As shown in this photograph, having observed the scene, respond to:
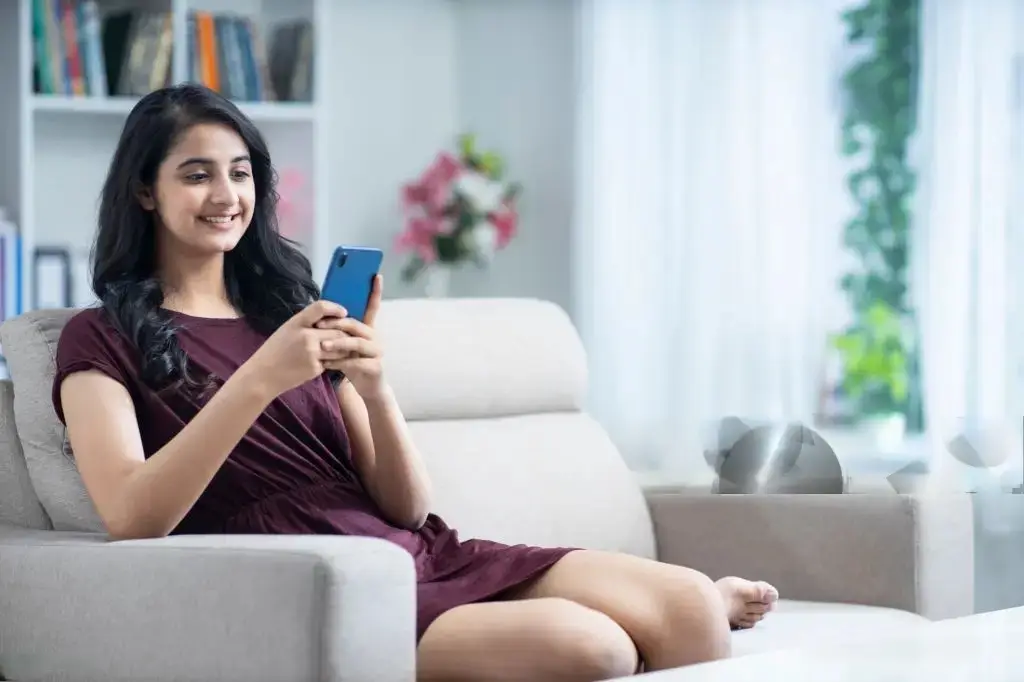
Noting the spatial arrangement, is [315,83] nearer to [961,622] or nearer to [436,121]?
[436,121]

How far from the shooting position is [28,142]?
3.90 m

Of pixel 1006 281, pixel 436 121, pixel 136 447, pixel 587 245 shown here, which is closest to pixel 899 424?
pixel 1006 281

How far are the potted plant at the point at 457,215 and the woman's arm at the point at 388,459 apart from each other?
2416 mm

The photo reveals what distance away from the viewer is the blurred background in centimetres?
340

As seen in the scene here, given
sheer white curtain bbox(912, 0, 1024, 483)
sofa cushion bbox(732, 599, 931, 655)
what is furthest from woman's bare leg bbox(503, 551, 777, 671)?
sheer white curtain bbox(912, 0, 1024, 483)

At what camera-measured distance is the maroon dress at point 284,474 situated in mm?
1735

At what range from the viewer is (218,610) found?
57.4 inches

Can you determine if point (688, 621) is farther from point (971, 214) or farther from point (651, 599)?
point (971, 214)

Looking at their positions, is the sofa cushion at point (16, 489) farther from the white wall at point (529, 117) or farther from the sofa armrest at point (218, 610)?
the white wall at point (529, 117)

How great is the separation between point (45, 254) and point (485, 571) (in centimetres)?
249

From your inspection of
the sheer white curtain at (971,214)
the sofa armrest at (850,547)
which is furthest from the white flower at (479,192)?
the sofa armrest at (850,547)

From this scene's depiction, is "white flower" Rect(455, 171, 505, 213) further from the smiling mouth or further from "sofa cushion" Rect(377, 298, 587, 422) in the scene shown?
the smiling mouth

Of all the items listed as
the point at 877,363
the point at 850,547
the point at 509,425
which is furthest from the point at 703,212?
the point at 850,547

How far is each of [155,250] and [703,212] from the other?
228 cm
